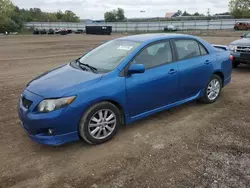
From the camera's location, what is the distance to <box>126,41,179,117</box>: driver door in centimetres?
397

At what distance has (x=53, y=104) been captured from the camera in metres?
3.36

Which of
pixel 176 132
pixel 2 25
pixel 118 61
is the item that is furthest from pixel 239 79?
pixel 2 25

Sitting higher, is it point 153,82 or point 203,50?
point 203,50

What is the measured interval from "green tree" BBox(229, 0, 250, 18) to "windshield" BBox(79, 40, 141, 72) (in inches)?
3153

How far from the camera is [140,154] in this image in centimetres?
353

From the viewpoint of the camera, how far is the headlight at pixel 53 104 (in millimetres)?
3354

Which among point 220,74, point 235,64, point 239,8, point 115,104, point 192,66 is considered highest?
point 239,8

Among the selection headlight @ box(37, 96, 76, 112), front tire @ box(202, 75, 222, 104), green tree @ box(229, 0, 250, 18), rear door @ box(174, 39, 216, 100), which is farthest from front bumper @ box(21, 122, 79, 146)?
green tree @ box(229, 0, 250, 18)

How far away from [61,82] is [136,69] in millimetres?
1164

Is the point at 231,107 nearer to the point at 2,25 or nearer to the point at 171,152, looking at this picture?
the point at 171,152

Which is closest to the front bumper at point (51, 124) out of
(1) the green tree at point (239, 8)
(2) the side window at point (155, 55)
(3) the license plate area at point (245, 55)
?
(2) the side window at point (155, 55)

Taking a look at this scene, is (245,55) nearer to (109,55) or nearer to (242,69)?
(242,69)

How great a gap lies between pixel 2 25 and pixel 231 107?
6736 cm

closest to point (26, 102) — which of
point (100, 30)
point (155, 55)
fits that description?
point (155, 55)
